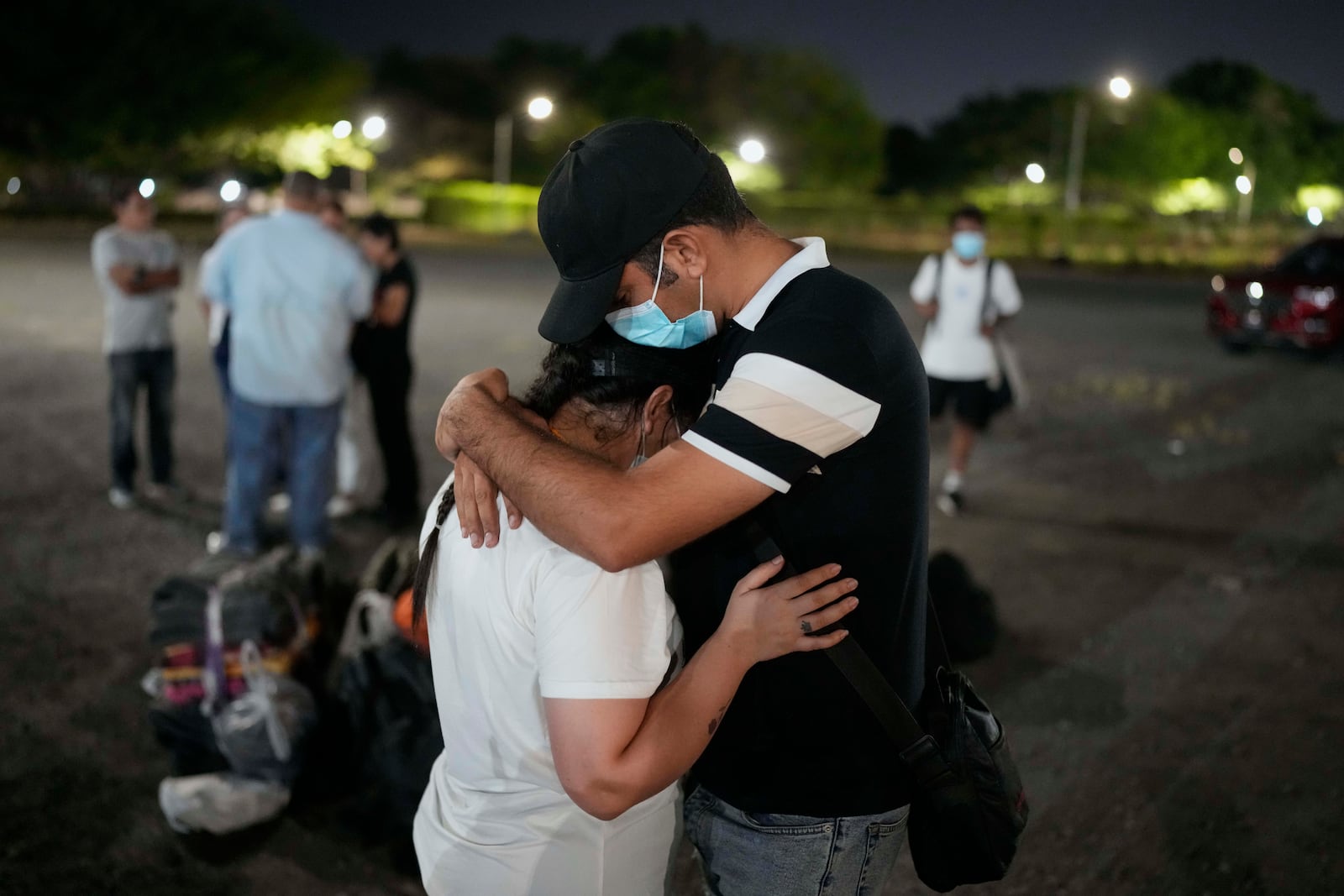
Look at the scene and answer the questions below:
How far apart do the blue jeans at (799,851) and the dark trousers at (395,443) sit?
17.2 ft

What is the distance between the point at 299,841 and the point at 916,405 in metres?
2.75

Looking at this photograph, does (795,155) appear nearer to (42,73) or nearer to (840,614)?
(42,73)

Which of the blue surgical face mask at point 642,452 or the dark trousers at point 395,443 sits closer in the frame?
the blue surgical face mask at point 642,452

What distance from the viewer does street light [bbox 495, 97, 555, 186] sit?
92.4ft

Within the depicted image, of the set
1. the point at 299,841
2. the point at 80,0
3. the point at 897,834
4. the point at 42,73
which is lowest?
the point at 299,841

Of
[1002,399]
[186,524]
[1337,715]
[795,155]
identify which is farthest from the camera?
[795,155]

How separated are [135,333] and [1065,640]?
18.9 feet

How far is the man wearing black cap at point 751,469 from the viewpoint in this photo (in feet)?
5.41

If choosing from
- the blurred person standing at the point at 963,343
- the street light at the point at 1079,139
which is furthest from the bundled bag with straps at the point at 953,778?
the street light at the point at 1079,139

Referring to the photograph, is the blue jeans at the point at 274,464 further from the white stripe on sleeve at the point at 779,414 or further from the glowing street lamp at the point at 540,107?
the glowing street lamp at the point at 540,107

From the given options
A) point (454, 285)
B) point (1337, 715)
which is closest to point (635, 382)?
point (1337, 715)

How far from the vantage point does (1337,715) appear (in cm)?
469

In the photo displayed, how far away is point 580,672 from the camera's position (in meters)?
1.58

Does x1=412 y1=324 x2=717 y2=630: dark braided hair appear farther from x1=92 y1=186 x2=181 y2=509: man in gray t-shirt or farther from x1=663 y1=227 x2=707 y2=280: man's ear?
x1=92 y1=186 x2=181 y2=509: man in gray t-shirt
